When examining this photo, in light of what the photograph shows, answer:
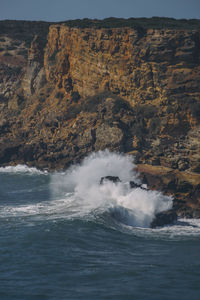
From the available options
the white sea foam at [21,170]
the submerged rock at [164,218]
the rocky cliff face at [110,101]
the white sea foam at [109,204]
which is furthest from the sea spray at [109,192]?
the white sea foam at [21,170]

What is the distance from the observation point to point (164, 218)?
31156 millimetres

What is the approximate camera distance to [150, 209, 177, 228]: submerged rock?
30.6 meters

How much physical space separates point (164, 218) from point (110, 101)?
2004cm

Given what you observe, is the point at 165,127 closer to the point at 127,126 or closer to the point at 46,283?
the point at 127,126

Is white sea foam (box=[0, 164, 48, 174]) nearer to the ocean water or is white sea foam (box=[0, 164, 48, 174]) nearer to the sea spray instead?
the sea spray

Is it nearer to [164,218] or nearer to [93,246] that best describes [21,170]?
[164,218]

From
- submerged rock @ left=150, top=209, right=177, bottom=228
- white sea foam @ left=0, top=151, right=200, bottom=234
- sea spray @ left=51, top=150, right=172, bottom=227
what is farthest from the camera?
sea spray @ left=51, top=150, right=172, bottom=227

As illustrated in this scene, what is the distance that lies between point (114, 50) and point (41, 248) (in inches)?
1186

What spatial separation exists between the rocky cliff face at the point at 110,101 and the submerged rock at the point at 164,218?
17.7 ft

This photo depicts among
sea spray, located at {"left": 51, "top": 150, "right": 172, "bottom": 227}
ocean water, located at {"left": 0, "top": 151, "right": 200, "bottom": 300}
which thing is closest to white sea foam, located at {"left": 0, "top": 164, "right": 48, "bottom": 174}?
sea spray, located at {"left": 51, "top": 150, "right": 172, "bottom": 227}

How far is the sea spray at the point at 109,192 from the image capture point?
1241 inches

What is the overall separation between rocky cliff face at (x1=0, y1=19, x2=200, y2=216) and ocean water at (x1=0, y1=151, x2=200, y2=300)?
18.4 feet

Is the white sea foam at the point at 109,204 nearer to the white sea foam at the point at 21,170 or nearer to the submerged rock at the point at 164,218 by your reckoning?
the submerged rock at the point at 164,218

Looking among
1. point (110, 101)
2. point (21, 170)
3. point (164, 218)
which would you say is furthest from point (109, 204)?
point (21, 170)
